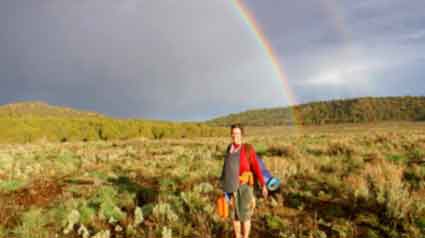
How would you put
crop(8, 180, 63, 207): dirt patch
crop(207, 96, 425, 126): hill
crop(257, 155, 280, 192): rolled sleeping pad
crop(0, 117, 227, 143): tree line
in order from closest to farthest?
crop(257, 155, 280, 192): rolled sleeping pad, crop(8, 180, 63, 207): dirt patch, crop(0, 117, 227, 143): tree line, crop(207, 96, 425, 126): hill

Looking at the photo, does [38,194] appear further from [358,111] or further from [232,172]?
[358,111]

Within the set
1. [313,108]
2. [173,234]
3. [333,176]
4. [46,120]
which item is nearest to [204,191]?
[173,234]

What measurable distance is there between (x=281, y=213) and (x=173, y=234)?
2.01m

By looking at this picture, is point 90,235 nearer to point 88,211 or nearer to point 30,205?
point 88,211

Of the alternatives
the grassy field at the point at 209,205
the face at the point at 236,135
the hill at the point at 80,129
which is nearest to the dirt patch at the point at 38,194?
the grassy field at the point at 209,205

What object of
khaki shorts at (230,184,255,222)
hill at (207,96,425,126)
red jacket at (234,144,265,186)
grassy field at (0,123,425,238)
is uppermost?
hill at (207,96,425,126)

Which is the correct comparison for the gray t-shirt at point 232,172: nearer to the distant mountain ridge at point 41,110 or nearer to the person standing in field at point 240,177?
the person standing in field at point 240,177

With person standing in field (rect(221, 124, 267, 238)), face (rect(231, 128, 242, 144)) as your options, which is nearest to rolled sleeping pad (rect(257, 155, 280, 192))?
person standing in field (rect(221, 124, 267, 238))

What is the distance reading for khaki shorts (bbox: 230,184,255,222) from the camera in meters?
5.21

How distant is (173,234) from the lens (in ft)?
19.6

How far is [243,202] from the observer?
17.2 feet

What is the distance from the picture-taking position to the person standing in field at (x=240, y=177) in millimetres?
5152

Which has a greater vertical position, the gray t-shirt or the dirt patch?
the gray t-shirt

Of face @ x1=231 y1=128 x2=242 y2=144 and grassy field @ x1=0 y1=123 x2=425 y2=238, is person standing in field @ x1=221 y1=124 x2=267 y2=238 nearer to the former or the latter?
face @ x1=231 y1=128 x2=242 y2=144
